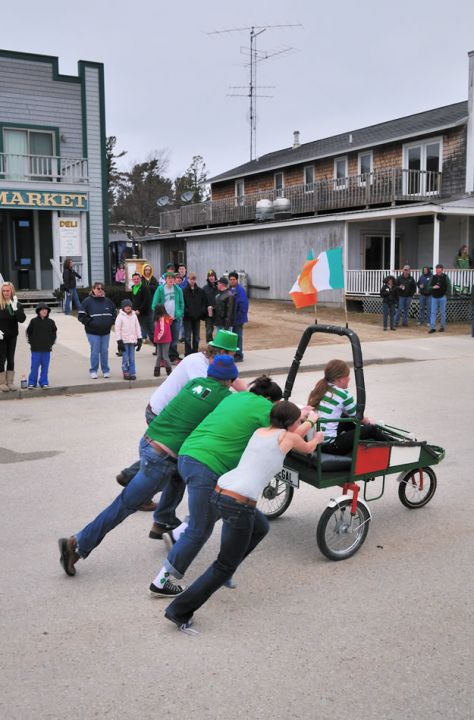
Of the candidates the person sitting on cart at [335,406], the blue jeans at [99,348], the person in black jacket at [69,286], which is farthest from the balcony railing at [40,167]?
the person sitting on cart at [335,406]

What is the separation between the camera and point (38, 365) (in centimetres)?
1201

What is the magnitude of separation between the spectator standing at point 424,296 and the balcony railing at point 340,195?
511 centimetres

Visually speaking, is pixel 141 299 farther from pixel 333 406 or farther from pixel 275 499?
pixel 333 406

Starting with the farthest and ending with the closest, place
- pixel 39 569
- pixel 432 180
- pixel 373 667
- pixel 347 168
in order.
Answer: pixel 347 168 → pixel 432 180 → pixel 39 569 → pixel 373 667

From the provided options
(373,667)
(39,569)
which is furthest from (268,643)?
(39,569)

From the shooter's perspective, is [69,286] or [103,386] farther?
[69,286]

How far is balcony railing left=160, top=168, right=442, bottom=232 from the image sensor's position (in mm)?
26703

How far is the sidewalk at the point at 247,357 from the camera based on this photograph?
12.6m

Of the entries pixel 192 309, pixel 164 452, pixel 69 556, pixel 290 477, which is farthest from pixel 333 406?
pixel 192 309

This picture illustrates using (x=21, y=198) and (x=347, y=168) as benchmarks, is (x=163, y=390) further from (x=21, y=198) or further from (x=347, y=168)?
(x=347, y=168)

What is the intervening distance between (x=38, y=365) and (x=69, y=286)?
11.2 meters

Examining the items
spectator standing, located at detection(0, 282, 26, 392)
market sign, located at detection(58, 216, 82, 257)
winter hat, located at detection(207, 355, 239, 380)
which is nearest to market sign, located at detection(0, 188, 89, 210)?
market sign, located at detection(58, 216, 82, 257)

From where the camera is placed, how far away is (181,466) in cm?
429

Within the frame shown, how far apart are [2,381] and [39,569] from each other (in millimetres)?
7539
